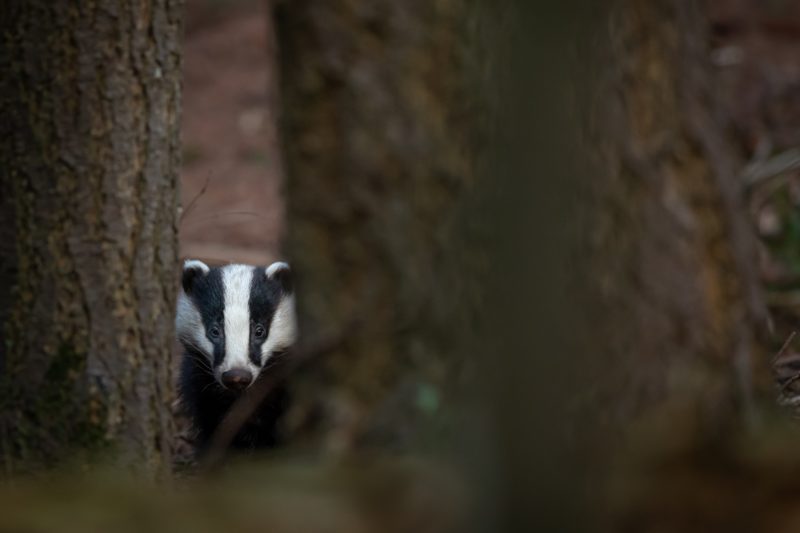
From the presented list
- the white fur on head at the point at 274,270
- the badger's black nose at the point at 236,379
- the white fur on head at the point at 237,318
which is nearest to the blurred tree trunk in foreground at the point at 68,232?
the badger's black nose at the point at 236,379

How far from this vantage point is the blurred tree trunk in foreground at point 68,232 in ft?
13.6

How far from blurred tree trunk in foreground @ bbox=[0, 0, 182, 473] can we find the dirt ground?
21.0 feet

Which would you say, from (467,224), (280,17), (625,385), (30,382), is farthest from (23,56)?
(625,385)

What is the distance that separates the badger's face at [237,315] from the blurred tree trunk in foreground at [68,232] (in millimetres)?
2152

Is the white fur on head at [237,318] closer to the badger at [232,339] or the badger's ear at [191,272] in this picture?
the badger at [232,339]

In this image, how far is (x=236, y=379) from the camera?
6219 millimetres

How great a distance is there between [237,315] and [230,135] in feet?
23.4

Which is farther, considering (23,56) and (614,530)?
(23,56)

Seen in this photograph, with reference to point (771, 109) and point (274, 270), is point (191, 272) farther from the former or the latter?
point (771, 109)

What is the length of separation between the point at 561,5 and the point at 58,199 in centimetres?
221

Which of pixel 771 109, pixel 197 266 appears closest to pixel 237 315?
pixel 197 266

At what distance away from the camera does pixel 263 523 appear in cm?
229

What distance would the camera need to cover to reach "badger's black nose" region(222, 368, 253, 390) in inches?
245

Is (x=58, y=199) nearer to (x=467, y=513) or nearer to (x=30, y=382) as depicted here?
(x=30, y=382)
